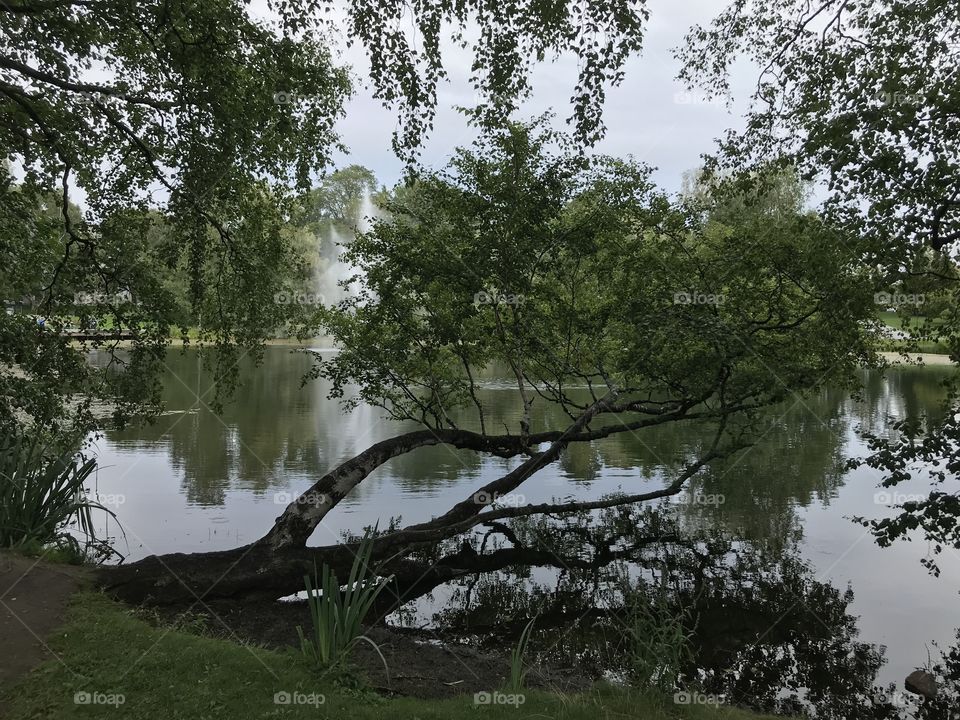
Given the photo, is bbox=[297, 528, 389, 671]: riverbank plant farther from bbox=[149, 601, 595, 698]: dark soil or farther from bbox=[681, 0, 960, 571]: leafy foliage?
bbox=[681, 0, 960, 571]: leafy foliage

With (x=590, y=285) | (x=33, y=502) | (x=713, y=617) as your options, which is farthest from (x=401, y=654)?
(x=590, y=285)

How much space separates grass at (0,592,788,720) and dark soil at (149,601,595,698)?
1.54ft

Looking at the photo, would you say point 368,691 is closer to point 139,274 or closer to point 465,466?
point 139,274

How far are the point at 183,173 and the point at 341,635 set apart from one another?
6.09 metres

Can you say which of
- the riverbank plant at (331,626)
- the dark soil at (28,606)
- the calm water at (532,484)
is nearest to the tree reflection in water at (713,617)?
the calm water at (532,484)

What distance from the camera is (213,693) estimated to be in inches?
184

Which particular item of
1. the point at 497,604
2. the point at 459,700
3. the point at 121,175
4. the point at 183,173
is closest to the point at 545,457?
the point at 497,604

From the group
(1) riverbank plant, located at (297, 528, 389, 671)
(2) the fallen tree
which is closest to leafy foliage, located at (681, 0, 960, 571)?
(2) the fallen tree

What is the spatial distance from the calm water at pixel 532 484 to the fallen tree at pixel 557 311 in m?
1.95

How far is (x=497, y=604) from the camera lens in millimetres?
8555

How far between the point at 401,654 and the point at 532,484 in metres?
8.53

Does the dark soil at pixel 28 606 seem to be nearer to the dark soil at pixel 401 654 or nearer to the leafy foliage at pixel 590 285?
the dark soil at pixel 401 654

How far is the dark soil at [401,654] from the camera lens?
220 inches

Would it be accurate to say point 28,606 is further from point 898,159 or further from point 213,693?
point 898,159
